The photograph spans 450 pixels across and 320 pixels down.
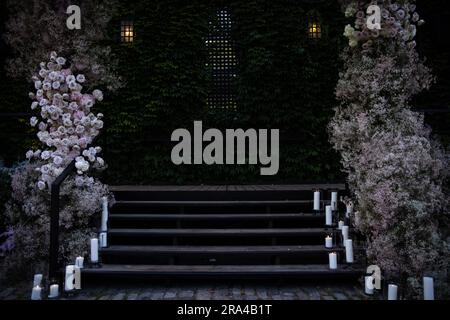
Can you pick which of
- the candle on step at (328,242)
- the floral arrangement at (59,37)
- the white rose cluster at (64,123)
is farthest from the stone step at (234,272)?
the floral arrangement at (59,37)

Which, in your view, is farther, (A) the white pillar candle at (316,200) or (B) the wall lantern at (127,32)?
(B) the wall lantern at (127,32)

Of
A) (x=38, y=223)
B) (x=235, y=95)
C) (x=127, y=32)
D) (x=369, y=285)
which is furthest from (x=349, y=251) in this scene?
(x=127, y=32)

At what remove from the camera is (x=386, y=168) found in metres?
5.35

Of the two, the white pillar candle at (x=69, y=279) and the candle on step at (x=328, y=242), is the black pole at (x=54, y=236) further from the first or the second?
the candle on step at (x=328, y=242)

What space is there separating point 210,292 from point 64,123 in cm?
375

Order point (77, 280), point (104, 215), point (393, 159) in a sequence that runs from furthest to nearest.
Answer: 1. point (104, 215)
2. point (393, 159)
3. point (77, 280)

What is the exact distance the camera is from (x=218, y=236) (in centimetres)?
609

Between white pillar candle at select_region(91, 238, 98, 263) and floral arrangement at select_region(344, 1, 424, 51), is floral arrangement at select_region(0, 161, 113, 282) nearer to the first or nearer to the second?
white pillar candle at select_region(91, 238, 98, 263)

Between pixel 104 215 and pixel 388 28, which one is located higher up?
pixel 388 28

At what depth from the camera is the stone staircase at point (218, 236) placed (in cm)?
535

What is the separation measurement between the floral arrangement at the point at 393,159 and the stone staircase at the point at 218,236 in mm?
658

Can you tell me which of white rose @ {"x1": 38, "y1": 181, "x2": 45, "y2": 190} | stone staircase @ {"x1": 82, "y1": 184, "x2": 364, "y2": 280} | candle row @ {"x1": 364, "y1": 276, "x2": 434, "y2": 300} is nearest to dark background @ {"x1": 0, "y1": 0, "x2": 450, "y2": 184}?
stone staircase @ {"x1": 82, "y1": 184, "x2": 364, "y2": 280}

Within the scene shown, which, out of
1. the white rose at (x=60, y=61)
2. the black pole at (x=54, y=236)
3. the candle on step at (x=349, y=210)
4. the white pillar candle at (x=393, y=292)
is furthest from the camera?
the white rose at (x=60, y=61)

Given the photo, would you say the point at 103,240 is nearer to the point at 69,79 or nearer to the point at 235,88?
the point at 69,79
